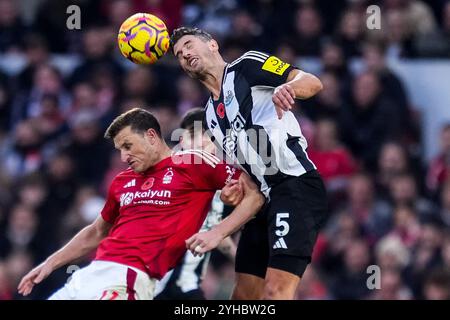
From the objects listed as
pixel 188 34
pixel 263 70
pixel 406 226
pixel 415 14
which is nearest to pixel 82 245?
pixel 188 34

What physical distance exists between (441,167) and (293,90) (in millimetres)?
5301

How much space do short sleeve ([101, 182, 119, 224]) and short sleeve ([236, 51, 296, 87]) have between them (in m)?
1.31

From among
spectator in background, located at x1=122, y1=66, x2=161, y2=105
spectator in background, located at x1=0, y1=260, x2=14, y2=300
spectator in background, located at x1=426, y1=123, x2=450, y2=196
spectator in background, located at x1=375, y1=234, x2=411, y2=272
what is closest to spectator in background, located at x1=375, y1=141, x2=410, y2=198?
spectator in background, located at x1=426, y1=123, x2=450, y2=196

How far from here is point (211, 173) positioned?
8750 millimetres

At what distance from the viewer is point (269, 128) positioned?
8703 mm

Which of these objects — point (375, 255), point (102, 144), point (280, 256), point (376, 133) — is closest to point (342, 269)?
point (375, 255)

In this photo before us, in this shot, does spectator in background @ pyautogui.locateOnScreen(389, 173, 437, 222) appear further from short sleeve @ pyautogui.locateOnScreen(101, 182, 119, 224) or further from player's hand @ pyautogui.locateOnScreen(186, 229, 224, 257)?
player's hand @ pyautogui.locateOnScreen(186, 229, 224, 257)

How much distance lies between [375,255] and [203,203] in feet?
12.8

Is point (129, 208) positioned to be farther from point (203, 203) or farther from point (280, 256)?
point (280, 256)

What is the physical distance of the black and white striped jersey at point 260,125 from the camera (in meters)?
8.70

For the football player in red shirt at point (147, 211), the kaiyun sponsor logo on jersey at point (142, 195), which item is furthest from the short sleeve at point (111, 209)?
the kaiyun sponsor logo on jersey at point (142, 195)

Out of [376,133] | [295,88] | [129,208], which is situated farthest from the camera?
[376,133]

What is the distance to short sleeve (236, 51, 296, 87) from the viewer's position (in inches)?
340
